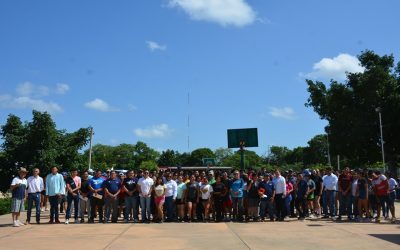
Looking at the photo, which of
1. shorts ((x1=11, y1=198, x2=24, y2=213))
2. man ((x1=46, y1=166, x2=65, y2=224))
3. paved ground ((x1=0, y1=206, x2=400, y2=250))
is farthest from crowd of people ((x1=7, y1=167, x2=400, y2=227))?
paved ground ((x1=0, y1=206, x2=400, y2=250))

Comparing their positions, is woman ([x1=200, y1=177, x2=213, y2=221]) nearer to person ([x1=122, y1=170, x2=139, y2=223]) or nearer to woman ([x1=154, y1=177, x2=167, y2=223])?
woman ([x1=154, y1=177, x2=167, y2=223])

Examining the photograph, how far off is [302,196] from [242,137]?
10.1 meters

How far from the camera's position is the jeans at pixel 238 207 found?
1631cm

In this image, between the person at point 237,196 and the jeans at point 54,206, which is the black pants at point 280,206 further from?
the jeans at point 54,206

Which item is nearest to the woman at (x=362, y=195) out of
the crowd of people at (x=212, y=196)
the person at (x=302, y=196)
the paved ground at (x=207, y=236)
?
the crowd of people at (x=212, y=196)

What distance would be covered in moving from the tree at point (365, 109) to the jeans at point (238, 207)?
2721 cm

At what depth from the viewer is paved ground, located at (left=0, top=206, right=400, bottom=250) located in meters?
10.5

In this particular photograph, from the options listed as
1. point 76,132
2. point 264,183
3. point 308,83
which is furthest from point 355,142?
point 264,183

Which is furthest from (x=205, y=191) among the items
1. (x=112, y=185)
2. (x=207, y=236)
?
(x=207, y=236)

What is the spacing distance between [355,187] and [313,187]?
151 centimetres

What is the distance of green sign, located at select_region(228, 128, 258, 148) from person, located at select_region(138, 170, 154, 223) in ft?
36.2

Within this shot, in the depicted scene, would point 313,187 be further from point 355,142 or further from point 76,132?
point 355,142

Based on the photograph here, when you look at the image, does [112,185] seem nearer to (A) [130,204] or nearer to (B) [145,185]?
(A) [130,204]

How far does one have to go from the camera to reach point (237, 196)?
16.3 m
